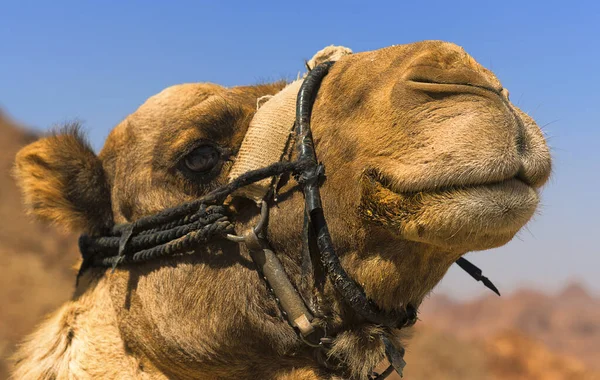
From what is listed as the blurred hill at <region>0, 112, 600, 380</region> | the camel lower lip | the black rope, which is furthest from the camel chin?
the blurred hill at <region>0, 112, 600, 380</region>

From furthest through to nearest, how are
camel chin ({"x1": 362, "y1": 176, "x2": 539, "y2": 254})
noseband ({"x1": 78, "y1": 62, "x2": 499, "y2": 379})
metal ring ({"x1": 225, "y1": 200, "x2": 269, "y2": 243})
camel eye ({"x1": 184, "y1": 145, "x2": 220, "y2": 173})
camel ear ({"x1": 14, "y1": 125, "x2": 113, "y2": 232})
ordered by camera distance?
camel ear ({"x1": 14, "y1": 125, "x2": 113, "y2": 232}) < camel eye ({"x1": 184, "y1": 145, "x2": 220, "y2": 173}) < metal ring ({"x1": 225, "y1": 200, "x2": 269, "y2": 243}) < noseband ({"x1": 78, "y1": 62, "x2": 499, "y2": 379}) < camel chin ({"x1": 362, "y1": 176, "x2": 539, "y2": 254})

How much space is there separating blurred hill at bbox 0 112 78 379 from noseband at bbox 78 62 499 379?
1442 centimetres

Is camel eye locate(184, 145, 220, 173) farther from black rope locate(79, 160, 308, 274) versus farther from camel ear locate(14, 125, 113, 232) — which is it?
camel ear locate(14, 125, 113, 232)

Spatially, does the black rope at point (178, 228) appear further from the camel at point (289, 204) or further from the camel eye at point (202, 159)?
the camel eye at point (202, 159)

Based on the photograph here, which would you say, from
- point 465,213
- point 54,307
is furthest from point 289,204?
point 54,307

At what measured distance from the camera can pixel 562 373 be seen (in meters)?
21.9

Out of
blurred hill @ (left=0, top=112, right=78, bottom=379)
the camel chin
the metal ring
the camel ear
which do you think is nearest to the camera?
the camel chin

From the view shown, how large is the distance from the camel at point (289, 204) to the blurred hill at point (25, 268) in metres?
13.9

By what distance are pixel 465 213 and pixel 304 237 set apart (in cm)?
78

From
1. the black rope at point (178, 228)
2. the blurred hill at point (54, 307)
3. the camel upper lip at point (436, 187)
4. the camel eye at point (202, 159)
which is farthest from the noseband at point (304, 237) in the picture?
the blurred hill at point (54, 307)

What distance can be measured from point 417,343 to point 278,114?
18.2 m

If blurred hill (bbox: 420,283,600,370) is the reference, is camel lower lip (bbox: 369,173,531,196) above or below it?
above

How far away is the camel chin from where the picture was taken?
272cm

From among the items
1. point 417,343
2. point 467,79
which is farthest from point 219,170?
point 417,343
